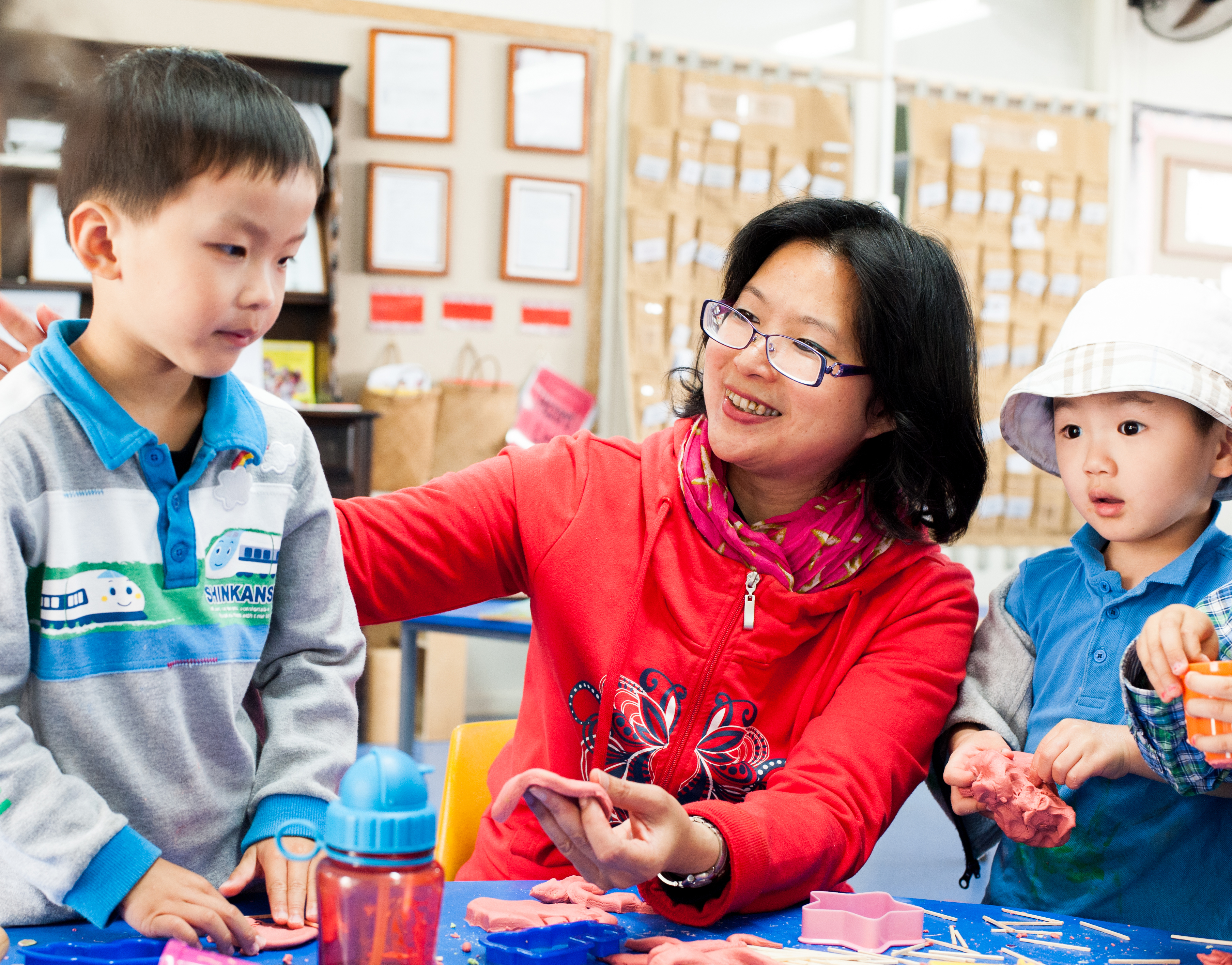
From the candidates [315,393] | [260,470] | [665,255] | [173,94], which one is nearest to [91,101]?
[173,94]

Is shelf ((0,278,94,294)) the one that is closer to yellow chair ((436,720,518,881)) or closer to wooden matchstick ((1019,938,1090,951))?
yellow chair ((436,720,518,881))

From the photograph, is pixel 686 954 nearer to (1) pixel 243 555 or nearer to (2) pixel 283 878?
(2) pixel 283 878

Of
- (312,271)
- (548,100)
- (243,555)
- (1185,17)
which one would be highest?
(1185,17)

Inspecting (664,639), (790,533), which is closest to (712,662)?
(664,639)

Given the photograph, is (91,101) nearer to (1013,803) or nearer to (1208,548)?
(1013,803)

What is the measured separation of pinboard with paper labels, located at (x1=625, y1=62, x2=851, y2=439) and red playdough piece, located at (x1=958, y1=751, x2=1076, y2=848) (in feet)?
10.9

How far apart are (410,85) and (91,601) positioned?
3798 millimetres

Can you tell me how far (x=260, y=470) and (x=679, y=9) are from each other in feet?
14.0

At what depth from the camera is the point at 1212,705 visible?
3.06 ft

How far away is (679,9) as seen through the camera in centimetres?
478

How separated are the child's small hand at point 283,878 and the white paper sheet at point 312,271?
3.40 meters

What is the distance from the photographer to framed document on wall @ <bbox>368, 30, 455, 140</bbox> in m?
4.30

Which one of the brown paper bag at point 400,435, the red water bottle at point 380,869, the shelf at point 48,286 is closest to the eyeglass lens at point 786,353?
the red water bottle at point 380,869

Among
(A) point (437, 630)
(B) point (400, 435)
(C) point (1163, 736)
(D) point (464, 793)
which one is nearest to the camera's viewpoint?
(C) point (1163, 736)
